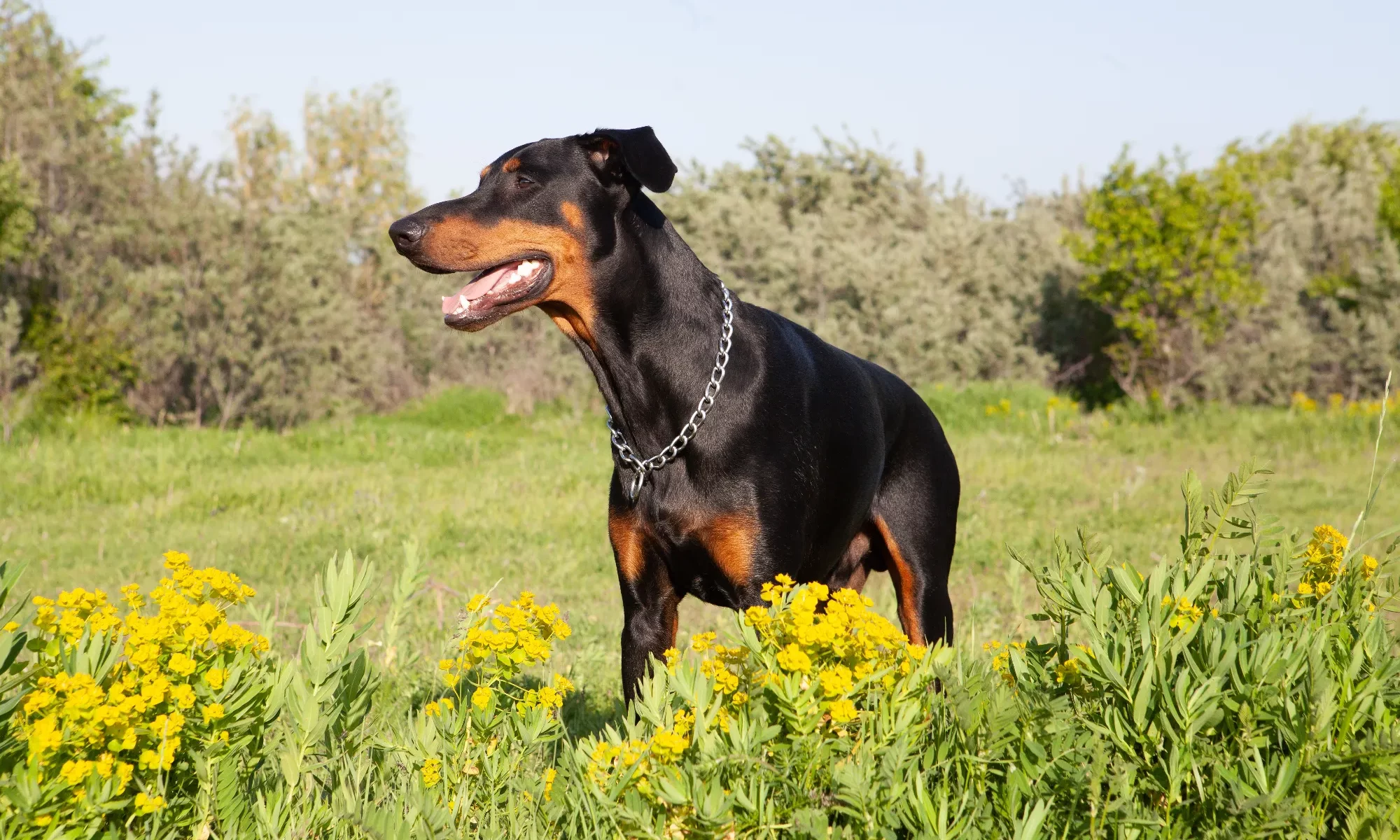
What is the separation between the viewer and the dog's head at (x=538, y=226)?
Result: 3238 mm

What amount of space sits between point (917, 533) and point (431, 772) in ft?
7.02

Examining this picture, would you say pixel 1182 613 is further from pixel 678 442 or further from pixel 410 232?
pixel 410 232

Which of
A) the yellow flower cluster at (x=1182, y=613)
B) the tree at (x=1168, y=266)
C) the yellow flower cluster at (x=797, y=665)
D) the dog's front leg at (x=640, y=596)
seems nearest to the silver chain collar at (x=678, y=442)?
the dog's front leg at (x=640, y=596)

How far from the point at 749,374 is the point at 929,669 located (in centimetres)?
129

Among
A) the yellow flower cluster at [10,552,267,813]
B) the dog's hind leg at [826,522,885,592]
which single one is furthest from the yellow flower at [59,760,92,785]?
the dog's hind leg at [826,522,885,592]

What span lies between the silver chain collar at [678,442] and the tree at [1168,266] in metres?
10.7

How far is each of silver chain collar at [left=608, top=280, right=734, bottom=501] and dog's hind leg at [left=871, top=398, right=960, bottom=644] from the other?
0.99 m

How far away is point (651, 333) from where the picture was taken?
3381 millimetres

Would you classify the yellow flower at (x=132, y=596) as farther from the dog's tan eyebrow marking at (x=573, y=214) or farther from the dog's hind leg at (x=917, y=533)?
the dog's hind leg at (x=917, y=533)

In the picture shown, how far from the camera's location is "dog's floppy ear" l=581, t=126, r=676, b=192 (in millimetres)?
3264

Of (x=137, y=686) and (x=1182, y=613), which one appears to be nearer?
(x=137, y=686)

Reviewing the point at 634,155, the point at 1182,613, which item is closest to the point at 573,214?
the point at 634,155

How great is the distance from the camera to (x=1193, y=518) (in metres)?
2.88

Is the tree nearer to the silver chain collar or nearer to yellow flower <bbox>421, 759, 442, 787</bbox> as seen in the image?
the silver chain collar
